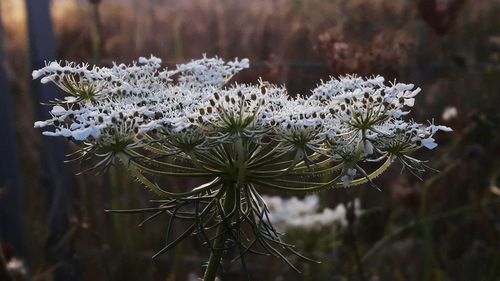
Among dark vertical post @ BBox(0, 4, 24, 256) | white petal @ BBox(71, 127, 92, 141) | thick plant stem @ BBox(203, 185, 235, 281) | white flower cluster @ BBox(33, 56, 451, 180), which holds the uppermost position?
dark vertical post @ BBox(0, 4, 24, 256)

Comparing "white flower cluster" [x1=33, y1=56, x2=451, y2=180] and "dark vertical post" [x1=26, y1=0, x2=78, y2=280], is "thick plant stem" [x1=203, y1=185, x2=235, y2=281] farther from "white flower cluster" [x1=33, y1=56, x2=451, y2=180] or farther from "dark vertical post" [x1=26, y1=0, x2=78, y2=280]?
"dark vertical post" [x1=26, y1=0, x2=78, y2=280]

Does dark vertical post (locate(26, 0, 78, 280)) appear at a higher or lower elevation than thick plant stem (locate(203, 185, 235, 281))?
higher

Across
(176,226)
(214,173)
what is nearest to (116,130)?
(214,173)

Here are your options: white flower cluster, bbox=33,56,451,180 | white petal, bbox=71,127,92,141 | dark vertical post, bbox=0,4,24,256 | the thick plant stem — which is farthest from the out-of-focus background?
white petal, bbox=71,127,92,141

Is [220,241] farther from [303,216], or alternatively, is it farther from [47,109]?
[47,109]

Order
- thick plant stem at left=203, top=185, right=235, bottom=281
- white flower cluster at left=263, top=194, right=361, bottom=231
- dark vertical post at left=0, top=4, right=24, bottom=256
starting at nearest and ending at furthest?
thick plant stem at left=203, top=185, right=235, bottom=281 < white flower cluster at left=263, top=194, right=361, bottom=231 < dark vertical post at left=0, top=4, right=24, bottom=256

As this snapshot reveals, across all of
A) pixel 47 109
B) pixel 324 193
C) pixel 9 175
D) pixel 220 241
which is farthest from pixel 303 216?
pixel 9 175

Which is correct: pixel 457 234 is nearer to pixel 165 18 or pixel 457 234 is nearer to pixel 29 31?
pixel 29 31
